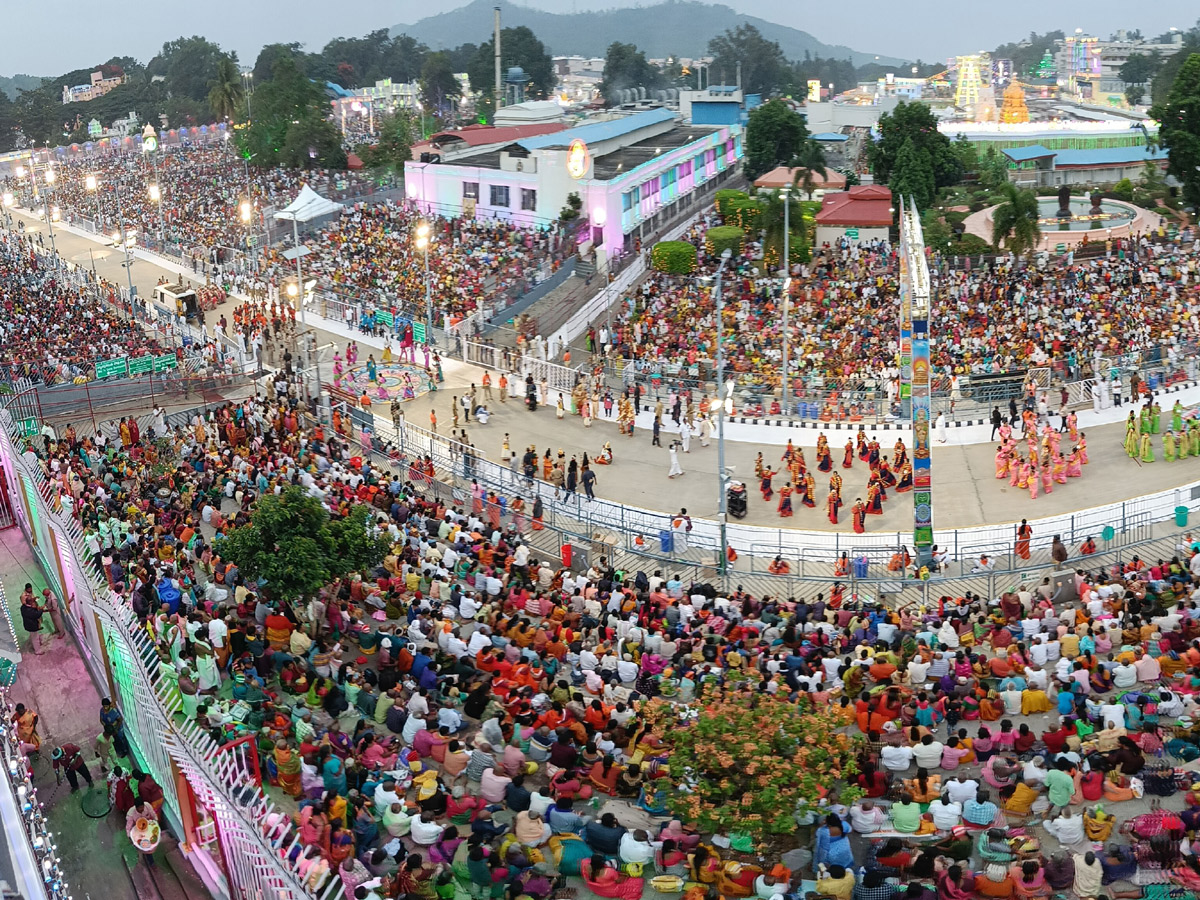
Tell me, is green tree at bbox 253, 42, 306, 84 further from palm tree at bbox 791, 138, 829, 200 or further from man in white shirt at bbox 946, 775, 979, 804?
man in white shirt at bbox 946, 775, 979, 804

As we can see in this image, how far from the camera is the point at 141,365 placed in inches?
1496

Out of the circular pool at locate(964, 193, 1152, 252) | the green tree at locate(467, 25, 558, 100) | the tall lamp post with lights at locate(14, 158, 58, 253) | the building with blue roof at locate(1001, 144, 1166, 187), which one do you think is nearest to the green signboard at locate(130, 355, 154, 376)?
the tall lamp post with lights at locate(14, 158, 58, 253)

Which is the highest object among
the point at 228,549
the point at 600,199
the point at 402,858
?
the point at 600,199

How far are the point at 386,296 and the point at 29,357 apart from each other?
43.4 feet

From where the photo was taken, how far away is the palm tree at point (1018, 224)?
169 feet

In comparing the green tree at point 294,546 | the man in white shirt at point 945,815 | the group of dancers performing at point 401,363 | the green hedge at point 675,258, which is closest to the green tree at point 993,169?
the green hedge at point 675,258

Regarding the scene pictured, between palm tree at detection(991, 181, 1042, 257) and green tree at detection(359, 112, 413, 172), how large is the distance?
3745cm

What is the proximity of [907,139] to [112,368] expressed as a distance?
142 feet

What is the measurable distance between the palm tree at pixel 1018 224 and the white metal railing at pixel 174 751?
39755 mm

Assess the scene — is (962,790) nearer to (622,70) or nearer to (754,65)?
(622,70)

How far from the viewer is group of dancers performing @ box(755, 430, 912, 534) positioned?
31094 mm

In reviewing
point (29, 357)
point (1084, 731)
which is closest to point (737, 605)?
point (1084, 731)

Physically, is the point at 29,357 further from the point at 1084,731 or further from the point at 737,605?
the point at 1084,731

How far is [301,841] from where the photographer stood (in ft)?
51.2
